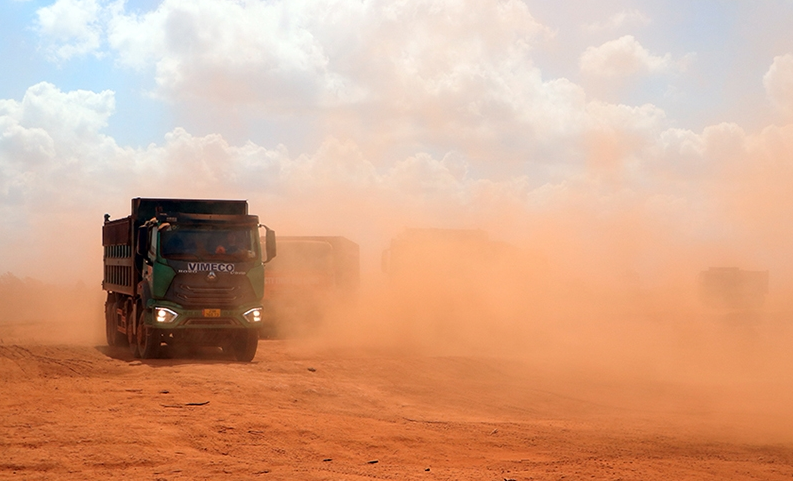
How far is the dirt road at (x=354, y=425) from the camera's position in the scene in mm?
9000

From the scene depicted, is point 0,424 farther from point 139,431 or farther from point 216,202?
point 216,202

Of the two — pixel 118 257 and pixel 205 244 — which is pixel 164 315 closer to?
pixel 205 244

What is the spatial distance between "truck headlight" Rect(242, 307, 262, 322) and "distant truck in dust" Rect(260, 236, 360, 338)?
6.76 metres

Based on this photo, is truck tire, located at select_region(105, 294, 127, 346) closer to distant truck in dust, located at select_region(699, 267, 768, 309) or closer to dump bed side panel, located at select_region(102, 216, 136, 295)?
dump bed side panel, located at select_region(102, 216, 136, 295)

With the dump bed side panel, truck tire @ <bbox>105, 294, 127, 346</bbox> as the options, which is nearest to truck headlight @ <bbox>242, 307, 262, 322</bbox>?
Answer: the dump bed side panel

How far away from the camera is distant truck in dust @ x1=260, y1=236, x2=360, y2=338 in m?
24.1

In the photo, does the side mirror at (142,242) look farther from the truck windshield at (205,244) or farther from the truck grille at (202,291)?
the truck grille at (202,291)

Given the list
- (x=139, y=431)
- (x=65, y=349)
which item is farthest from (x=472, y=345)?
(x=139, y=431)

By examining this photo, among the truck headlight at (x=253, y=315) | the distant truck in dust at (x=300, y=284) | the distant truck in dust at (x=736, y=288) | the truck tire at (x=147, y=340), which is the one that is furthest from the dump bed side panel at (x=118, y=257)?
the distant truck in dust at (x=736, y=288)

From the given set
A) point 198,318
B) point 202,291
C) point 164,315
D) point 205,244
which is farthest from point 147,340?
point 205,244

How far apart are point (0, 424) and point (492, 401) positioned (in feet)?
26.7

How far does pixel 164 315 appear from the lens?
16562 mm

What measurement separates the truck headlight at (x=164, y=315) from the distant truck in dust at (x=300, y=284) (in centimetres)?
725

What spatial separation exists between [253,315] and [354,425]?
605 centimetres
